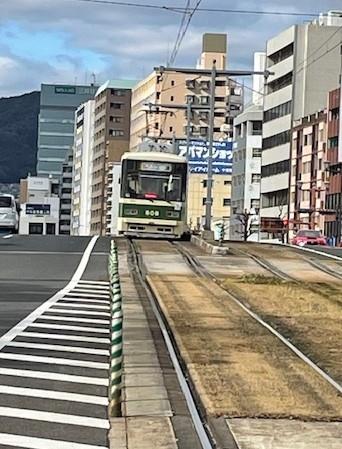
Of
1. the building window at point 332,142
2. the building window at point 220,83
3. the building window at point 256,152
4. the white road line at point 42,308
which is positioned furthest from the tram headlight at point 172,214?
the building window at point 220,83

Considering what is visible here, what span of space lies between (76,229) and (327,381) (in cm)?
18520

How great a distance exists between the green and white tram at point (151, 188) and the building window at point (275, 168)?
69131 mm

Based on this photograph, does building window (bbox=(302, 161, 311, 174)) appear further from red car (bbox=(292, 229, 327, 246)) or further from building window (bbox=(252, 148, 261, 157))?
red car (bbox=(292, 229, 327, 246))

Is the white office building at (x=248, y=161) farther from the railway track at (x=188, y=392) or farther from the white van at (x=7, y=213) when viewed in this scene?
the railway track at (x=188, y=392)

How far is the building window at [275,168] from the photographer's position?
11225 cm

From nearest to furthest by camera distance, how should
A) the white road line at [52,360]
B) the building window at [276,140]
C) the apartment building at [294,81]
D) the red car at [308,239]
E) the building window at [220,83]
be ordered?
the white road line at [52,360] < the red car at [308,239] < the apartment building at [294,81] < the building window at [276,140] < the building window at [220,83]

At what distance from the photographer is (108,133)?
572 feet

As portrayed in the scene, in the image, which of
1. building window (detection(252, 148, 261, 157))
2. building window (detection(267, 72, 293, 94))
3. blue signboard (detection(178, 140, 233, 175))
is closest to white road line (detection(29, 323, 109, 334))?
building window (detection(267, 72, 293, 94))

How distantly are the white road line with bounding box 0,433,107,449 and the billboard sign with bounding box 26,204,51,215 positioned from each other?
178m

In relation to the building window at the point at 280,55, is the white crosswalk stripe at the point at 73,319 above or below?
below

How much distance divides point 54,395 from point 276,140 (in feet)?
356

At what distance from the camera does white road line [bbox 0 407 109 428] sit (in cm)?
871

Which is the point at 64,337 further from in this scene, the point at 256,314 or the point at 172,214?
the point at 172,214

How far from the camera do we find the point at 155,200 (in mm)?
42656
